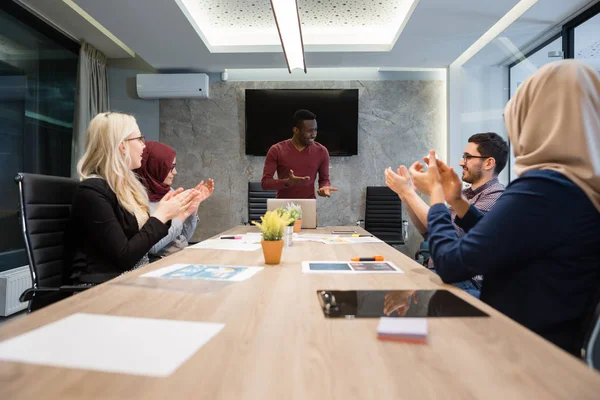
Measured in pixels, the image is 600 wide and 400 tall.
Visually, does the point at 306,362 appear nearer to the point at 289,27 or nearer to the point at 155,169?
the point at 155,169

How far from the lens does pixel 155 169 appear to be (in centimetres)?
248

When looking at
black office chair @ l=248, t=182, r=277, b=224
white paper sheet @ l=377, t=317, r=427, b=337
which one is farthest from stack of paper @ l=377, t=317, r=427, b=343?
black office chair @ l=248, t=182, r=277, b=224

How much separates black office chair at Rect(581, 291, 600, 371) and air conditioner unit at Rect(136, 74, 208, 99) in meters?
4.91

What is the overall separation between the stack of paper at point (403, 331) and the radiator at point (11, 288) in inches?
144

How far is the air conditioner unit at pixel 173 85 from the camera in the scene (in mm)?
5109

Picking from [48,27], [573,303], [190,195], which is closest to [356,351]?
[573,303]

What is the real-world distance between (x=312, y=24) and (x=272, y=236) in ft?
12.7

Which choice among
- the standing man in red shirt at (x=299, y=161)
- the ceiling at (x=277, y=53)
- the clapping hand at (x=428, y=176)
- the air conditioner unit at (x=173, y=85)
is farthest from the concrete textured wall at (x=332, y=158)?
the clapping hand at (x=428, y=176)

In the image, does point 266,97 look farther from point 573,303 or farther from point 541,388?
point 541,388

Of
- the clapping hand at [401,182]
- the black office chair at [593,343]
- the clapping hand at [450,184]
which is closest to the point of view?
the black office chair at [593,343]

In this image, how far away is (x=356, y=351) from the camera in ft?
2.15

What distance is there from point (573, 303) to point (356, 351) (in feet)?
2.08

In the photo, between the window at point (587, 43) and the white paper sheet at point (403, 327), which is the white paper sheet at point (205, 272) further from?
the window at point (587, 43)

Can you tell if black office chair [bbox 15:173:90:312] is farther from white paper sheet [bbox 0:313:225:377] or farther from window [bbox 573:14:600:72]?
window [bbox 573:14:600:72]
